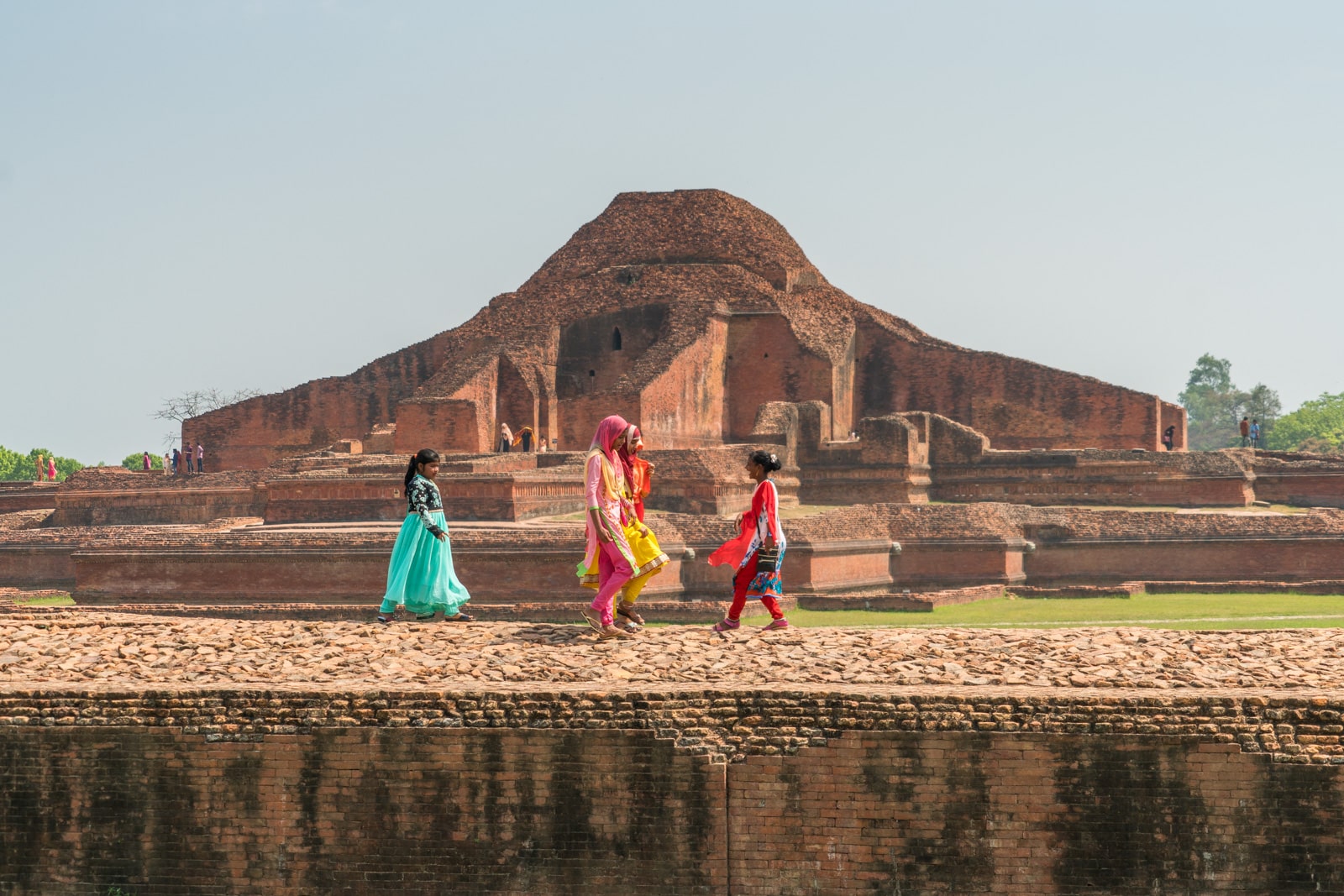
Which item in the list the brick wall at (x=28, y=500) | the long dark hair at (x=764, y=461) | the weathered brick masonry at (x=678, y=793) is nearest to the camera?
the weathered brick masonry at (x=678, y=793)

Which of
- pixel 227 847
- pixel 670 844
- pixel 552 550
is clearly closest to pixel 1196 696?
pixel 670 844

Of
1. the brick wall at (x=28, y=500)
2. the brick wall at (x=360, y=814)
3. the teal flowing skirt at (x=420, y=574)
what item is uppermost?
the brick wall at (x=28, y=500)

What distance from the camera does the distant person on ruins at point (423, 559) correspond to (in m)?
7.38

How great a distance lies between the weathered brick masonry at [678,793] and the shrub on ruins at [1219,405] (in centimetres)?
6460

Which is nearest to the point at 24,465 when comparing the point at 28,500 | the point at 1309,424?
the point at 28,500

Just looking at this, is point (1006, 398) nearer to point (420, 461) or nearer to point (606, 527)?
point (420, 461)

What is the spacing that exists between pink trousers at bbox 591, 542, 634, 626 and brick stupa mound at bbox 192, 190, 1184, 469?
12891 mm

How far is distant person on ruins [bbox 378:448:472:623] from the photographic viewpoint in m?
7.38

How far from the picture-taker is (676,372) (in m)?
21.2

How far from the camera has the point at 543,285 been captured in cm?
2580

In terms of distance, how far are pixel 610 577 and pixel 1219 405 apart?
72.4 metres

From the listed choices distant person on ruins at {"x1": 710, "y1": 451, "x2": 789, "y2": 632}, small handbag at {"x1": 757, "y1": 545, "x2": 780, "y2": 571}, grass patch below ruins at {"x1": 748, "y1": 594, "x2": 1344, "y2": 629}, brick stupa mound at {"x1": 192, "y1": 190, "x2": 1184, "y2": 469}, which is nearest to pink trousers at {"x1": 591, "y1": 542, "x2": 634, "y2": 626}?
distant person on ruins at {"x1": 710, "y1": 451, "x2": 789, "y2": 632}

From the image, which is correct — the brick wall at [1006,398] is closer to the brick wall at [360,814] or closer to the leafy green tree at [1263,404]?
the brick wall at [360,814]

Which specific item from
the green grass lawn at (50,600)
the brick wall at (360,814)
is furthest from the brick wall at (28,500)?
the brick wall at (360,814)
